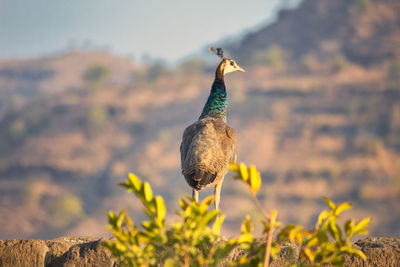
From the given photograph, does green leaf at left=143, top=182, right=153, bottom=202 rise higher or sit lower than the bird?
lower

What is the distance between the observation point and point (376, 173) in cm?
6184

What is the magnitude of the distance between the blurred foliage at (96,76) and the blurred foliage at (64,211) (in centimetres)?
2904

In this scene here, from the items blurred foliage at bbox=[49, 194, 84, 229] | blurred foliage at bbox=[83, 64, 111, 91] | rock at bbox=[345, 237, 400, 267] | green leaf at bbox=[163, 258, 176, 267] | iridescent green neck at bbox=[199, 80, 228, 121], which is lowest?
green leaf at bbox=[163, 258, 176, 267]

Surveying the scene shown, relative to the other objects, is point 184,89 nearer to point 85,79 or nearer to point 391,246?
point 85,79

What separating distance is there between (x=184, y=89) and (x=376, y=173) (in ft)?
107

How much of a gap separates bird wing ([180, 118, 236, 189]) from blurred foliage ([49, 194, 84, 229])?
54043 mm

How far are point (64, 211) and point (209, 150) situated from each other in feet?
182

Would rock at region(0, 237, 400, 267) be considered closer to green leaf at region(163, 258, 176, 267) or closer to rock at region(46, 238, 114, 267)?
rock at region(46, 238, 114, 267)

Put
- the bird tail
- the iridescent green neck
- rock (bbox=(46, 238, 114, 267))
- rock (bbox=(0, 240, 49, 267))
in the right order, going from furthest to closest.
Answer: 1. the iridescent green neck
2. the bird tail
3. rock (bbox=(46, 238, 114, 267))
4. rock (bbox=(0, 240, 49, 267))

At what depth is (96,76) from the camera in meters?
93.4

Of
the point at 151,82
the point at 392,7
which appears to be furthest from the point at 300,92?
the point at 392,7

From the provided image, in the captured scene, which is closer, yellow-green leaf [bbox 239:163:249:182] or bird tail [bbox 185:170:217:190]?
yellow-green leaf [bbox 239:163:249:182]

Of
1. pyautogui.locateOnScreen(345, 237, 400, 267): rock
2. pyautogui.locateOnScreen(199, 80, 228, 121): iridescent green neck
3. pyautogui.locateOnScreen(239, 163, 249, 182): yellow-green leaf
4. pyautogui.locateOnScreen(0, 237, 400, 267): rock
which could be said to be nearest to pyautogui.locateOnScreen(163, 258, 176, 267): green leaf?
pyautogui.locateOnScreen(239, 163, 249, 182): yellow-green leaf

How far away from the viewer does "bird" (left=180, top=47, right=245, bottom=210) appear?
8.20 meters
